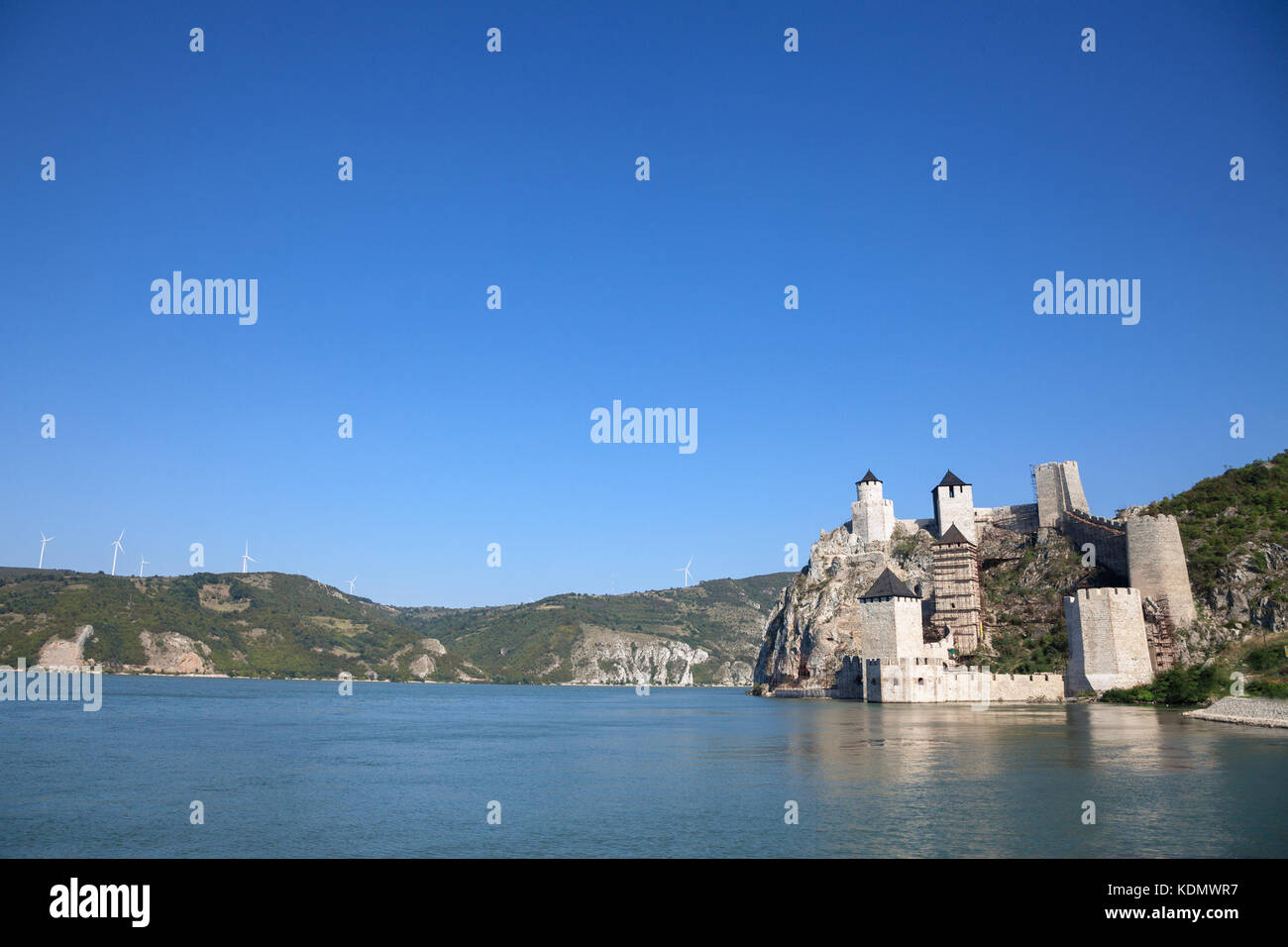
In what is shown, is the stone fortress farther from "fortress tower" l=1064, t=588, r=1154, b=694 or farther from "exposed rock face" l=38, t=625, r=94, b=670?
"exposed rock face" l=38, t=625, r=94, b=670

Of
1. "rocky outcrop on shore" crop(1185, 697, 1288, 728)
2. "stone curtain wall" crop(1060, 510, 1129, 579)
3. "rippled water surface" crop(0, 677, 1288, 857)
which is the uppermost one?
"stone curtain wall" crop(1060, 510, 1129, 579)

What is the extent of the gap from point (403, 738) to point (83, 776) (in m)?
16.1

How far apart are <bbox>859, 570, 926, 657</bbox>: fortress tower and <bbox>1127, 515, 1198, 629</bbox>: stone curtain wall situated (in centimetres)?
1409

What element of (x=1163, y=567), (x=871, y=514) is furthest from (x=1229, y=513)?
(x=871, y=514)

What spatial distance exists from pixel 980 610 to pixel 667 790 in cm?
5282

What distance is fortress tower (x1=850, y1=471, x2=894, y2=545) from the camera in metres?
83.2

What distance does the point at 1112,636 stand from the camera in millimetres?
53094

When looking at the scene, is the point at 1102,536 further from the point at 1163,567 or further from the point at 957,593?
the point at 957,593

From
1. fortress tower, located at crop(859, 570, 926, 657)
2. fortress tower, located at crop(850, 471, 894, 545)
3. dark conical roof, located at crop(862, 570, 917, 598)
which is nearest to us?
fortress tower, located at crop(859, 570, 926, 657)

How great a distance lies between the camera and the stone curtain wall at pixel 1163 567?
53.2 m

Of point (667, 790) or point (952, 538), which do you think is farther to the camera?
point (952, 538)

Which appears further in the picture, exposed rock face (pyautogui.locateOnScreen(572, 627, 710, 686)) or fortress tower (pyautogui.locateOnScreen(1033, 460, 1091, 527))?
exposed rock face (pyautogui.locateOnScreen(572, 627, 710, 686))

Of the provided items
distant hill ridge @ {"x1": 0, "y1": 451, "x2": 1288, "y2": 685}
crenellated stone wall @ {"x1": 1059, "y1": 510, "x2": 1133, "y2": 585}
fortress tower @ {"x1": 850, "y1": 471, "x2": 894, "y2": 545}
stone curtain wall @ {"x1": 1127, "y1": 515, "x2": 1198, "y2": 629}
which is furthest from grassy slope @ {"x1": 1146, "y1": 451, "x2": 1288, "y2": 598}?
fortress tower @ {"x1": 850, "y1": 471, "x2": 894, "y2": 545}

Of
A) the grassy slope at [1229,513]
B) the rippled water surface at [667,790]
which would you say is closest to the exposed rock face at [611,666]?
the grassy slope at [1229,513]
